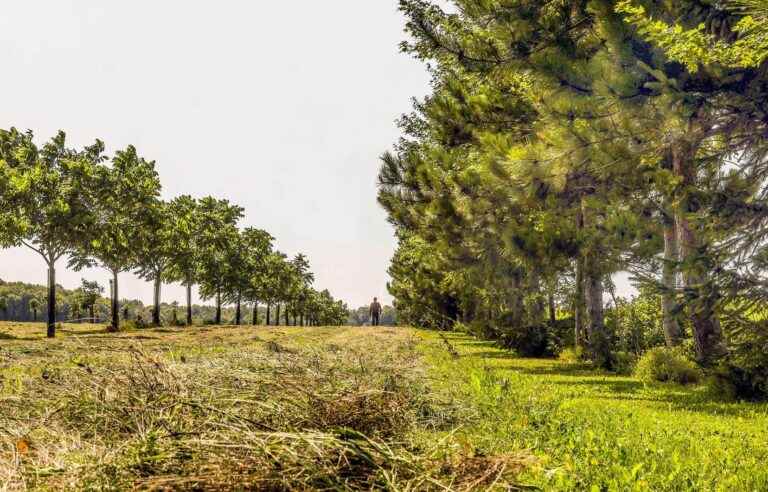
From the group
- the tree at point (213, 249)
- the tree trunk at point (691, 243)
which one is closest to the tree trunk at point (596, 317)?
the tree trunk at point (691, 243)

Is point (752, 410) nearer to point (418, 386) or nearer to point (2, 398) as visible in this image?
point (418, 386)

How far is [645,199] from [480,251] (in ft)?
24.2

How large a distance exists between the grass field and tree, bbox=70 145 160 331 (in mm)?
26334

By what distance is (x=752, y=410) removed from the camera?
7887 millimetres

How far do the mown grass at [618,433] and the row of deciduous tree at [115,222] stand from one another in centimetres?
1558

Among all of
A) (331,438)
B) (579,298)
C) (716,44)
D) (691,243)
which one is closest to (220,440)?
(331,438)

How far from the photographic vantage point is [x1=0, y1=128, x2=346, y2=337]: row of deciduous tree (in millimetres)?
27500

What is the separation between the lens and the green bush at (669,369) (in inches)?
433

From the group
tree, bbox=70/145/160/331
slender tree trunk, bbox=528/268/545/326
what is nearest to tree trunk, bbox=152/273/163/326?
tree, bbox=70/145/160/331

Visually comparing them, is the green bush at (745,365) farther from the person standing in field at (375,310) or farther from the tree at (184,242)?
the tree at (184,242)

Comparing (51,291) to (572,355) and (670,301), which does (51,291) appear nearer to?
(572,355)

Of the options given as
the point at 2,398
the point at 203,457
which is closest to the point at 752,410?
the point at 203,457

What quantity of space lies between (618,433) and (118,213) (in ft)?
108

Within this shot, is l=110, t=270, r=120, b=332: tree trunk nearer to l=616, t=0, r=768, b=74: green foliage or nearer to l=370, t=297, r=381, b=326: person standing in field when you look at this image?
l=370, t=297, r=381, b=326: person standing in field
